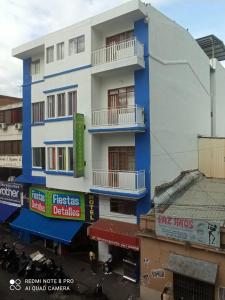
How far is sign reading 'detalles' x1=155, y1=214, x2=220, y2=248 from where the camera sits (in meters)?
11.7

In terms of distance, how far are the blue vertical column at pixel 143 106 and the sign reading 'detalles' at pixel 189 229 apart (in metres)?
2.29

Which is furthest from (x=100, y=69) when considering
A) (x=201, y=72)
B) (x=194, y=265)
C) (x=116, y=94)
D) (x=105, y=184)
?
(x=194, y=265)

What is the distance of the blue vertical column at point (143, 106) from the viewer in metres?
15.2

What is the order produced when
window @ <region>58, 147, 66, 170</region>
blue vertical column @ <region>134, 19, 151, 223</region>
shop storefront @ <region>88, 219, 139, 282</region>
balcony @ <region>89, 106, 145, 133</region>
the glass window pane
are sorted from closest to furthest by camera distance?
shop storefront @ <region>88, 219, 139, 282</region>
balcony @ <region>89, 106, 145, 133</region>
blue vertical column @ <region>134, 19, 151, 223</region>
the glass window pane
window @ <region>58, 147, 66, 170</region>

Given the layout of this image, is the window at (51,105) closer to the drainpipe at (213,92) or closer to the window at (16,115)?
the window at (16,115)

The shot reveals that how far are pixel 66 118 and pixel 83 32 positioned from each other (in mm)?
5247

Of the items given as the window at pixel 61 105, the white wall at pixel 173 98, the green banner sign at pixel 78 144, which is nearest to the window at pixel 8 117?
the window at pixel 61 105

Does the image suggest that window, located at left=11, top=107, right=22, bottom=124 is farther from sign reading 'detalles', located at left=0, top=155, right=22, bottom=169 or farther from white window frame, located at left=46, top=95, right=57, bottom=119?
white window frame, located at left=46, top=95, right=57, bottom=119

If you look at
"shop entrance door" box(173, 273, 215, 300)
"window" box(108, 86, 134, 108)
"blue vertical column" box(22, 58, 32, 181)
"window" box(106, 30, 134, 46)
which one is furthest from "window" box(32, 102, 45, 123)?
"shop entrance door" box(173, 273, 215, 300)

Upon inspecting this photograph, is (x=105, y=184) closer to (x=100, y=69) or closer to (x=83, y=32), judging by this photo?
(x=100, y=69)

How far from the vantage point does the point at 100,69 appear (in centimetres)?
1609

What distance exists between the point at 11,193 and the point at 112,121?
1174 cm

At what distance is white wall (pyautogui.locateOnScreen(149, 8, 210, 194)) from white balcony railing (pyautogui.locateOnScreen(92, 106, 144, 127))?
0.90m

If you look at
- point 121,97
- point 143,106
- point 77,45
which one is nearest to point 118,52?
point 121,97
